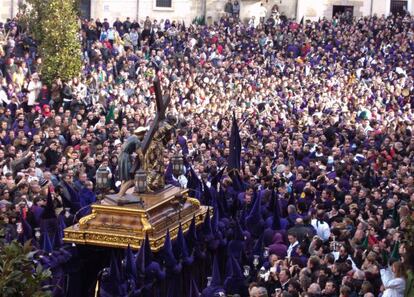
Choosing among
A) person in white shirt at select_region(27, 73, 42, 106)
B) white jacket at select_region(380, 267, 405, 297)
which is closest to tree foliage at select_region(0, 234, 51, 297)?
white jacket at select_region(380, 267, 405, 297)

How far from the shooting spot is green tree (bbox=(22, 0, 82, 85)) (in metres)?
33.1

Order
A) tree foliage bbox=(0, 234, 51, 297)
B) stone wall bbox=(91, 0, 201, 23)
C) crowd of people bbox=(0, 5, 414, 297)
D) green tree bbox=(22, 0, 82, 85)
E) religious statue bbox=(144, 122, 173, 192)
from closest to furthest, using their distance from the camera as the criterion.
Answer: tree foliage bbox=(0, 234, 51, 297), crowd of people bbox=(0, 5, 414, 297), religious statue bbox=(144, 122, 173, 192), green tree bbox=(22, 0, 82, 85), stone wall bbox=(91, 0, 201, 23)

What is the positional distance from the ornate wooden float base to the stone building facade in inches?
1256

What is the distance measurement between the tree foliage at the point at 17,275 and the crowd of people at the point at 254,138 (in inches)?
208

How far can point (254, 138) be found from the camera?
28.4 metres

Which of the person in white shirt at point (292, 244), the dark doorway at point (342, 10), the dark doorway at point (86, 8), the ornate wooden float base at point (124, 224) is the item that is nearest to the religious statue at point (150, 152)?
the ornate wooden float base at point (124, 224)

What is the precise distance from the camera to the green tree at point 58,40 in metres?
33.1

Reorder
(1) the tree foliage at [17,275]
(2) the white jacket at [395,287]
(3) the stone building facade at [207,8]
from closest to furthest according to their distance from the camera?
(1) the tree foliage at [17,275]
(2) the white jacket at [395,287]
(3) the stone building facade at [207,8]

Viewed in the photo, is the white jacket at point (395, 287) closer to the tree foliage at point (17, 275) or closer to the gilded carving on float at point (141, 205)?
the gilded carving on float at point (141, 205)

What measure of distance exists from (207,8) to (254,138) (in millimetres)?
22266

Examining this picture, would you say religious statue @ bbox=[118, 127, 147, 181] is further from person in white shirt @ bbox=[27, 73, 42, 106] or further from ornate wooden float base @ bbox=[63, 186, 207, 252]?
person in white shirt @ bbox=[27, 73, 42, 106]

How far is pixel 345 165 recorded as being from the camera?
23688 mm

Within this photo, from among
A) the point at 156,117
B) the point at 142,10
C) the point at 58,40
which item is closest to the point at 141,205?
the point at 156,117

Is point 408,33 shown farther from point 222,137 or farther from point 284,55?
point 222,137
